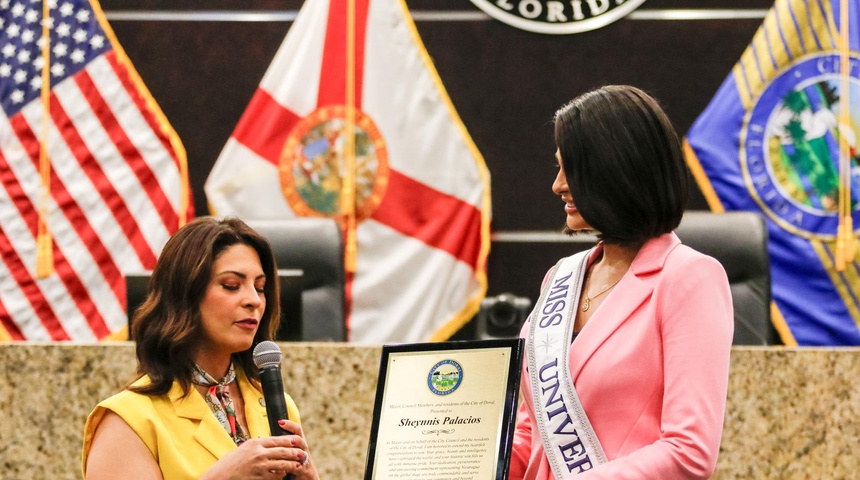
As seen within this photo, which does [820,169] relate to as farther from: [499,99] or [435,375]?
[435,375]

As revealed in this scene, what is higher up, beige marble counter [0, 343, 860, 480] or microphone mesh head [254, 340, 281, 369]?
microphone mesh head [254, 340, 281, 369]

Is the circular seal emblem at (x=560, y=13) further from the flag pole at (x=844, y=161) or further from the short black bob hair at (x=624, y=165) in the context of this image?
the short black bob hair at (x=624, y=165)

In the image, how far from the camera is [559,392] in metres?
1.67

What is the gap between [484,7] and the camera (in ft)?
18.2

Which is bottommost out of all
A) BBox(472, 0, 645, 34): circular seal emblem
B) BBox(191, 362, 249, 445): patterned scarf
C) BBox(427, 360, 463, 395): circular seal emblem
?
BBox(191, 362, 249, 445): patterned scarf

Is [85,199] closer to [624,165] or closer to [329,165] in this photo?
[329,165]

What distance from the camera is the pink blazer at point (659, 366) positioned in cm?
155

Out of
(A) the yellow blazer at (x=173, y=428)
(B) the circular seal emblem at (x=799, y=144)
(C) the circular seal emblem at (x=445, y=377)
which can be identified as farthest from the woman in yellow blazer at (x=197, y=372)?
(B) the circular seal emblem at (x=799, y=144)

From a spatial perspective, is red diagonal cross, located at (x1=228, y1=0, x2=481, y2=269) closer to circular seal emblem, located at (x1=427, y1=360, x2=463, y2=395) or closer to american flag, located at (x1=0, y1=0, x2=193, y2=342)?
american flag, located at (x1=0, y1=0, x2=193, y2=342)

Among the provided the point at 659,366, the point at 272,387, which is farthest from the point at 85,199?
the point at 659,366

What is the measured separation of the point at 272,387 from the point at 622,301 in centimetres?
57

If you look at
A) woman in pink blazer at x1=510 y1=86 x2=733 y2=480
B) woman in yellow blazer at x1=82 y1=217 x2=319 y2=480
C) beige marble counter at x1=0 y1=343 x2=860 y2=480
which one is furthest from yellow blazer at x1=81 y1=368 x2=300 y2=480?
beige marble counter at x1=0 y1=343 x2=860 y2=480

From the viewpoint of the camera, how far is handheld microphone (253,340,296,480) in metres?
1.72

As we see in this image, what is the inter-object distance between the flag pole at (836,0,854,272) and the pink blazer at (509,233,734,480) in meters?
3.67
